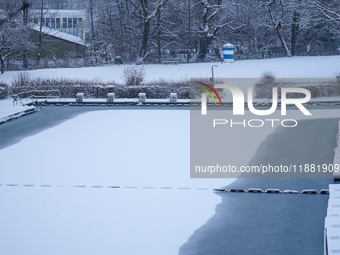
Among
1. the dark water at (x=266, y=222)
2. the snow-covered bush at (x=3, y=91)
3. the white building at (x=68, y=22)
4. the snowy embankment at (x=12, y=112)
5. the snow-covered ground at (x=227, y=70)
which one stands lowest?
the dark water at (x=266, y=222)

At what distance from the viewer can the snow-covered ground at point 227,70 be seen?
1385 inches

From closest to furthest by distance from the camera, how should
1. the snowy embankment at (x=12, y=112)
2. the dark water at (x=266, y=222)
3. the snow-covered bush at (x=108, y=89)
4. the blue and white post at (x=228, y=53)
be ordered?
the dark water at (x=266, y=222)
the snowy embankment at (x=12, y=112)
the snow-covered bush at (x=108, y=89)
the blue and white post at (x=228, y=53)

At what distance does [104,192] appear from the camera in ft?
32.6

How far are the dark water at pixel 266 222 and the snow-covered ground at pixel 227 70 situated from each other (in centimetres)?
2369

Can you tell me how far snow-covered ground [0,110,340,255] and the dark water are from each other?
345mm

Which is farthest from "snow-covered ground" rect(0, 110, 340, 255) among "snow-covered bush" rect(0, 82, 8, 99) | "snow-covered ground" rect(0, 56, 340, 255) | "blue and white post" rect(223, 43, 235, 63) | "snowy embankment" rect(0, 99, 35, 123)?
"blue and white post" rect(223, 43, 235, 63)

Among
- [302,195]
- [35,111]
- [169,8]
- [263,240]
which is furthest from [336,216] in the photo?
[169,8]

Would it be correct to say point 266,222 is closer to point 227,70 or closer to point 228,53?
point 227,70

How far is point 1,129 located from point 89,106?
7626 millimetres

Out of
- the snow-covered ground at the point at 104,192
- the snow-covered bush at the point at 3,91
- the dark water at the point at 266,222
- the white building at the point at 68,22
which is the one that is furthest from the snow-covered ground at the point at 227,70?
the white building at the point at 68,22

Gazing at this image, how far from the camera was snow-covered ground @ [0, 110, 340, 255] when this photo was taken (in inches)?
296

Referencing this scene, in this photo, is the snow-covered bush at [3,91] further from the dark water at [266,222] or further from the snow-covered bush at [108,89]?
the dark water at [266,222]

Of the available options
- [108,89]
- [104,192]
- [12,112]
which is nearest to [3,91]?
[108,89]

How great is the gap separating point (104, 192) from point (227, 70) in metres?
28.9
